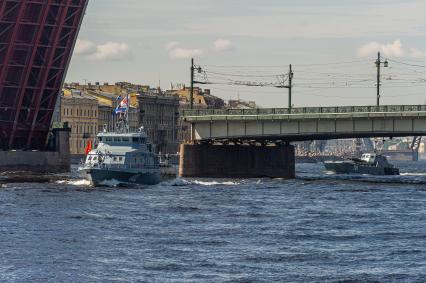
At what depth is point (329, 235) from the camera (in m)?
49.6

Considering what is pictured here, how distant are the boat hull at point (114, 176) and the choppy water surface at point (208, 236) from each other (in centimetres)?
287

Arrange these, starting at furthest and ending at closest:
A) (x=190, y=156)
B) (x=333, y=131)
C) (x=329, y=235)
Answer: (x=190, y=156)
(x=333, y=131)
(x=329, y=235)

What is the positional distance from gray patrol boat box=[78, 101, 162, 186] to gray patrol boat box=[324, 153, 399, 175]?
56.2 m

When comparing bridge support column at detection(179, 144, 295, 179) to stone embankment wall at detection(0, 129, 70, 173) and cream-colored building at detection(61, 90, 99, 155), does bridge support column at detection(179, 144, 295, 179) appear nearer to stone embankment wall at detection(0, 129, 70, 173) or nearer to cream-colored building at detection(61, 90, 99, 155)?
stone embankment wall at detection(0, 129, 70, 173)

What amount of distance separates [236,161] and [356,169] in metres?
31.7

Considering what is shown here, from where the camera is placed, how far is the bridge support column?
359ft

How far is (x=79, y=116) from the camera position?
190 m

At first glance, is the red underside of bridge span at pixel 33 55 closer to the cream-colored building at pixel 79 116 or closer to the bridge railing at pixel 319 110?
the bridge railing at pixel 319 110

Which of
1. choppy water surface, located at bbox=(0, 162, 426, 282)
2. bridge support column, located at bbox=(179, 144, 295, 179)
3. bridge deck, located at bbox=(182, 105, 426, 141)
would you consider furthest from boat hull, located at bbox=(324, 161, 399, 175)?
choppy water surface, located at bbox=(0, 162, 426, 282)

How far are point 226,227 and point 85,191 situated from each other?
2686 cm

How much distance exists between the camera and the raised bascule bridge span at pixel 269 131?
98.7 meters

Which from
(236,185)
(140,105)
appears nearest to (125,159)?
(236,185)

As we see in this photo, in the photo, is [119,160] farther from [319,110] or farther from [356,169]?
[356,169]

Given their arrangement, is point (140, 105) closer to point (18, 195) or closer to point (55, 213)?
point (18, 195)
